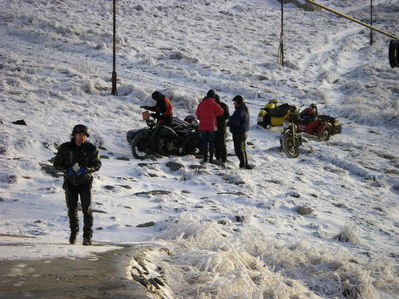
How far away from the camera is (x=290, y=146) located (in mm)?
13422

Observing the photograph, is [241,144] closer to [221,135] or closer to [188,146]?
[221,135]

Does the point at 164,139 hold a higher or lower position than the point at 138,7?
lower

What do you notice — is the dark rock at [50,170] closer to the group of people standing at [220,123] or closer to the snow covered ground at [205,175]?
the snow covered ground at [205,175]

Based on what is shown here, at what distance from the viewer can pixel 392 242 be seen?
8.30 metres

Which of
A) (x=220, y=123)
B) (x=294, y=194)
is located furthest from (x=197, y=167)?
(x=294, y=194)

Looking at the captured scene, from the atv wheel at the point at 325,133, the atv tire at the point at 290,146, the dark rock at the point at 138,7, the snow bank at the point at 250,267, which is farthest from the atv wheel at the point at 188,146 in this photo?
the dark rock at the point at 138,7

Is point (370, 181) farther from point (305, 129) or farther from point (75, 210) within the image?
point (75, 210)

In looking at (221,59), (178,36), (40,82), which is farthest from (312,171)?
(178,36)

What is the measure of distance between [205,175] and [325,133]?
657 centimetres

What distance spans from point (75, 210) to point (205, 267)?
7.36 feet

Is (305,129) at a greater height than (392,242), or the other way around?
(305,129)

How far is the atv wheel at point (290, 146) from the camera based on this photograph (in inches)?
521

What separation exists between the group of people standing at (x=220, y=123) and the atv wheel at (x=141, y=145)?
55.5 inches

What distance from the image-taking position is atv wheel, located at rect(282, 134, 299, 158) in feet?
43.4
